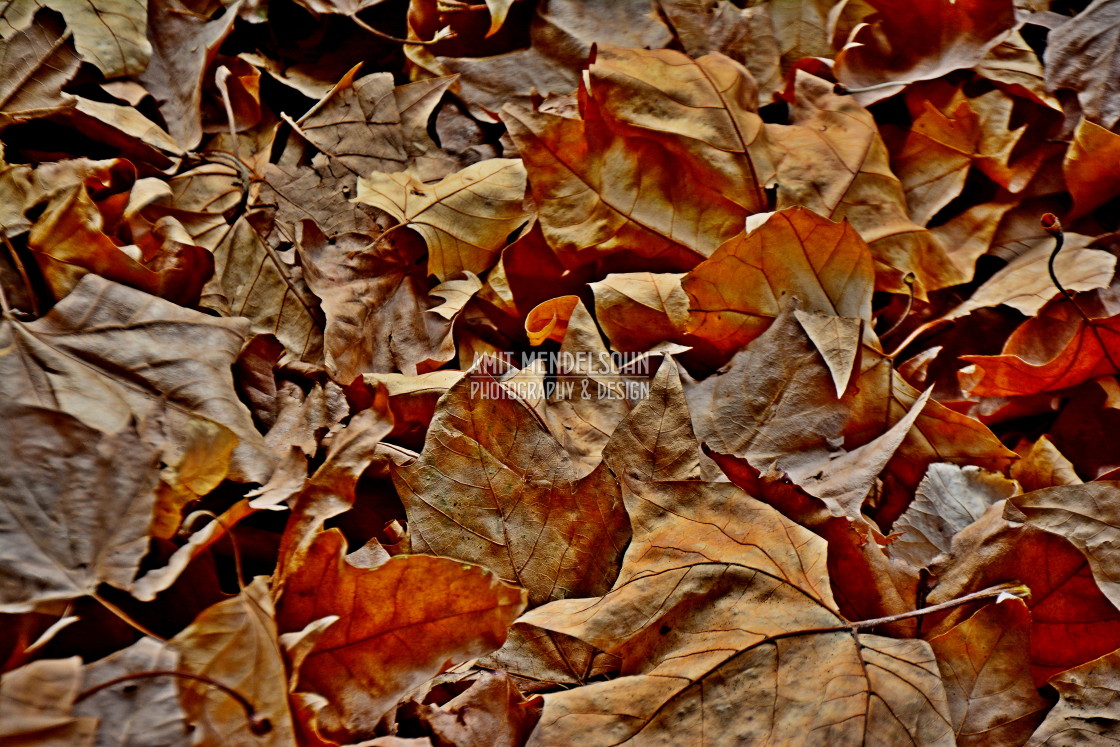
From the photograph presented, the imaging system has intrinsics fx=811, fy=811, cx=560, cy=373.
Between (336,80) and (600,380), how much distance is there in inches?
34.4

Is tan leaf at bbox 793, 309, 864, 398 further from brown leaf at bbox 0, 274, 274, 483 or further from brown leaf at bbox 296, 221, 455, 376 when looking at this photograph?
brown leaf at bbox 0, 274, 274, 483

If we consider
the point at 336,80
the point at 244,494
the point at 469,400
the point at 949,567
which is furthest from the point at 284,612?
the point at 336,80

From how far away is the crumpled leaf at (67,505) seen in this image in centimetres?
87

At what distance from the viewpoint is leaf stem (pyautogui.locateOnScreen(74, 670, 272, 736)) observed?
810 mm

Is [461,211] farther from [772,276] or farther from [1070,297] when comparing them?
[1070,297]

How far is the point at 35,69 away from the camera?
4.47 feet

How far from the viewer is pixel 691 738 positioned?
0.90 metres

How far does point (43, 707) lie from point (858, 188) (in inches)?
53.2

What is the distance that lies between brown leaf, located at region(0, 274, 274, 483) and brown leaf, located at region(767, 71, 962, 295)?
92 cm

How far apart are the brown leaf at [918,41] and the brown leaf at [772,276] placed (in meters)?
0.41

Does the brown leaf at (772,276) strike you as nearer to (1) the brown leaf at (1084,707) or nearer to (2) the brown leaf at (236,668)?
(1) the brown leaf at (1084,707)

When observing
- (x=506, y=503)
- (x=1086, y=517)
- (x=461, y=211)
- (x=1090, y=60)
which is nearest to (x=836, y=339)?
(x=1086, y=517)

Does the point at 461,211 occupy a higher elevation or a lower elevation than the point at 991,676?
higher

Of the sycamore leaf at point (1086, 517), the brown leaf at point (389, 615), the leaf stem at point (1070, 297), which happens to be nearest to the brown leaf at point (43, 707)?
the brown leaf at point (389, 615)
